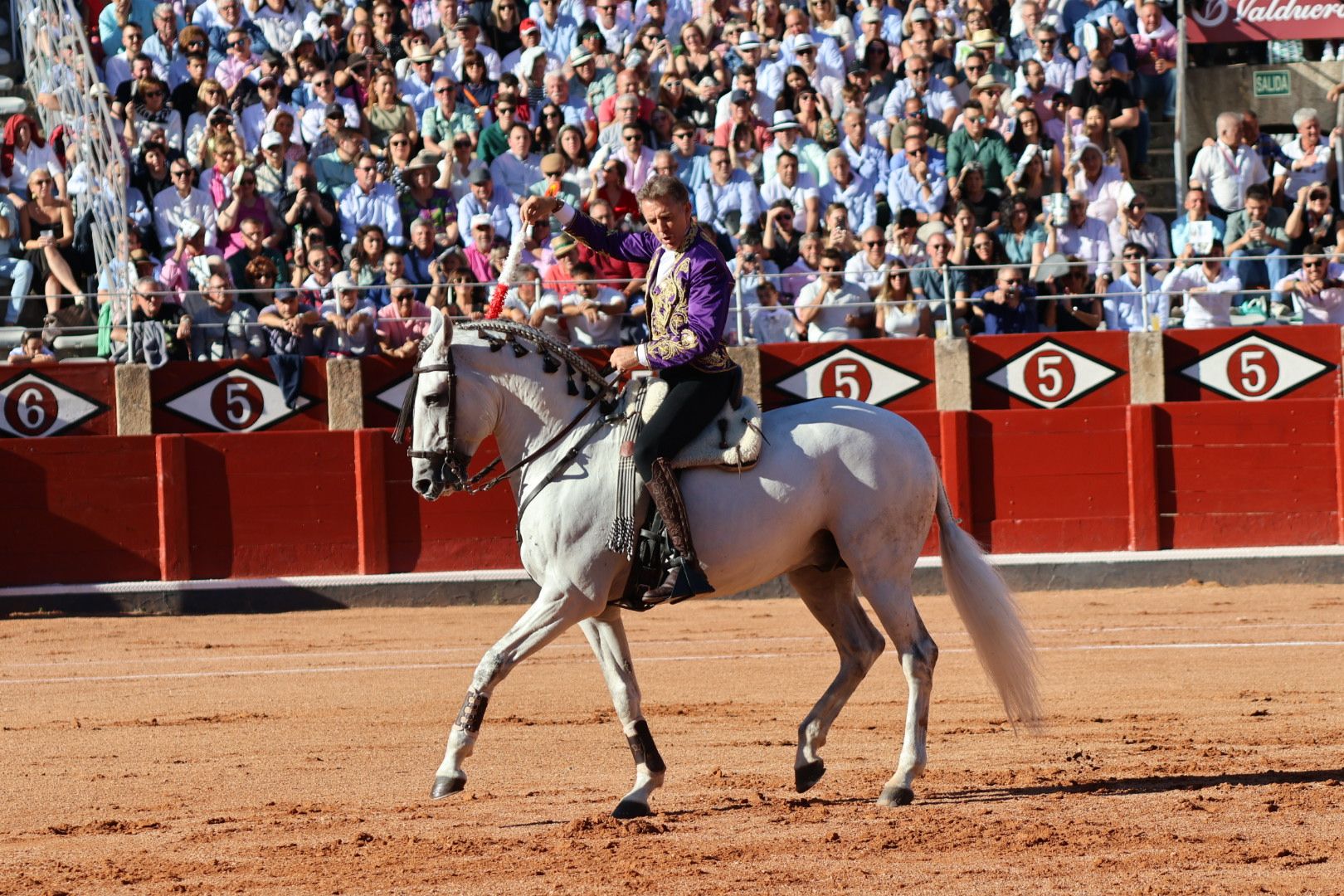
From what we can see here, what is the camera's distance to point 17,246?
575 inches

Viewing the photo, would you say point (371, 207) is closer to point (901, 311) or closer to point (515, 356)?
point (901, 311)

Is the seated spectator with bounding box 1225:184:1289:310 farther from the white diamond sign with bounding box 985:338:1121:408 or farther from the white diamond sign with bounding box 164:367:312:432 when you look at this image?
the white diamond sign with bounding box 164:367:312:432

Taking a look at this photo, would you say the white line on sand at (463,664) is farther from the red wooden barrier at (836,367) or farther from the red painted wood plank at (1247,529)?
the red wooden barrier at (836,367)

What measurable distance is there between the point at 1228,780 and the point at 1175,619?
17.5 ft

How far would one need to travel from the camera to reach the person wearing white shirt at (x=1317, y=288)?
14406 millimetres

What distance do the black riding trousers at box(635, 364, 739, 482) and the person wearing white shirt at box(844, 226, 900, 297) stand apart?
7834 mm

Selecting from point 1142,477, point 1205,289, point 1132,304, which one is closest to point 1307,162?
point 1205,289

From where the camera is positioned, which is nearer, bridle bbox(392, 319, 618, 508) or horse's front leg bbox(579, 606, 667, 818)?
horse's front leg bbox(579, 606, 667, 818)

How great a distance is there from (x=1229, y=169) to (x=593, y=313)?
557 centimetres

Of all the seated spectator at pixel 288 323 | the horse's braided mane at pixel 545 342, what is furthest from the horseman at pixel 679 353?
the seated spectator at pixel 288 323

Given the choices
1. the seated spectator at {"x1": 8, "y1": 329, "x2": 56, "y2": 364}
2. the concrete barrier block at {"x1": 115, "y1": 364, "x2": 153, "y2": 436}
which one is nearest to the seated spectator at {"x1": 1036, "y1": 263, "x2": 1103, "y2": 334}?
the concrete barrier block at {"x1": 115, "y1": 364, "x2": 153, "y2": 436}

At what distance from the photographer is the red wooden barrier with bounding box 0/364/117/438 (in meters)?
14.3

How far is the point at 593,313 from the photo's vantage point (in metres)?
13.7

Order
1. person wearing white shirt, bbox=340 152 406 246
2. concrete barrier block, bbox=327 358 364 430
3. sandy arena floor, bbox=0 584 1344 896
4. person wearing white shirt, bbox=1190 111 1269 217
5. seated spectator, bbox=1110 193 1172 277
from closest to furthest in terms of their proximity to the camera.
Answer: sandy arena floor, bbox=0 584 1344 896
concrete barrier block, bbox=327 358 364 430
seated spectator, bbox=1110 193 1172 277
person wearing white shirt, bbox=340 152 406 246
person wearing white shirt, bbox=1190 111 1269 217
